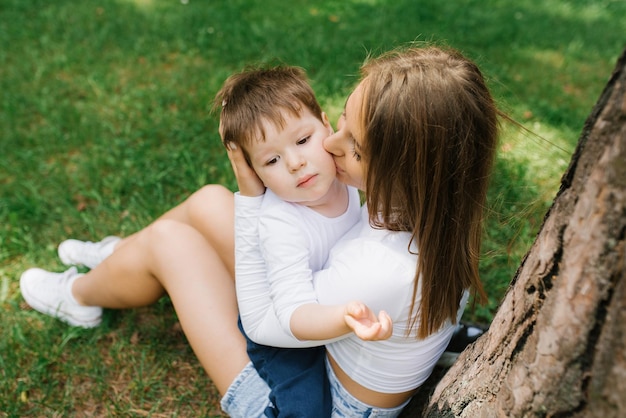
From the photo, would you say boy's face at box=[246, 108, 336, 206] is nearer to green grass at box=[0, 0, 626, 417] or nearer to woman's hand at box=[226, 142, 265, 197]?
woman's hand at box=[226, 142, 265, 197]

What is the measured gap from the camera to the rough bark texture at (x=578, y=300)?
919 mm

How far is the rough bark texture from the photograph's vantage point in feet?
3.01

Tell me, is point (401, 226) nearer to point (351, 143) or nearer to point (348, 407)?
point (351, 143)

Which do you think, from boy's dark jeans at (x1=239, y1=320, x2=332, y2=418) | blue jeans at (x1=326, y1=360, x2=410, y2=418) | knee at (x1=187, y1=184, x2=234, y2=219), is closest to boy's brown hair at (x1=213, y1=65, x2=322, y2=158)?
knee at (x1=187, y1=184, x2=234, y2=219)

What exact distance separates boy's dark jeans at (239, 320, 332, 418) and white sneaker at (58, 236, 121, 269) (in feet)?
3.57

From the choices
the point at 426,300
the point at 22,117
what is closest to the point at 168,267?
the point at 426,300

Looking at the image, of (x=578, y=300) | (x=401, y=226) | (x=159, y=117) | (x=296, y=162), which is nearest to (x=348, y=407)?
(x=401, y=226)

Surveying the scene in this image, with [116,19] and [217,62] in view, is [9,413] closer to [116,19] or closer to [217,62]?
[217,62]

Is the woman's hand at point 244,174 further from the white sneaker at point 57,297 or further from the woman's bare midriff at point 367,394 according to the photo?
the white sneaker at point 57,297

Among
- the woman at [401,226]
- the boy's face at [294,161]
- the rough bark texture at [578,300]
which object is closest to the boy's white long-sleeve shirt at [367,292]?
the woman at [401,226]

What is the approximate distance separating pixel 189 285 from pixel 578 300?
1.26 m

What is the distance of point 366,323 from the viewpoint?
123 cm

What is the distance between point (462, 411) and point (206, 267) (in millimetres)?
969

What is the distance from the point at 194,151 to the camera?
3277mm
